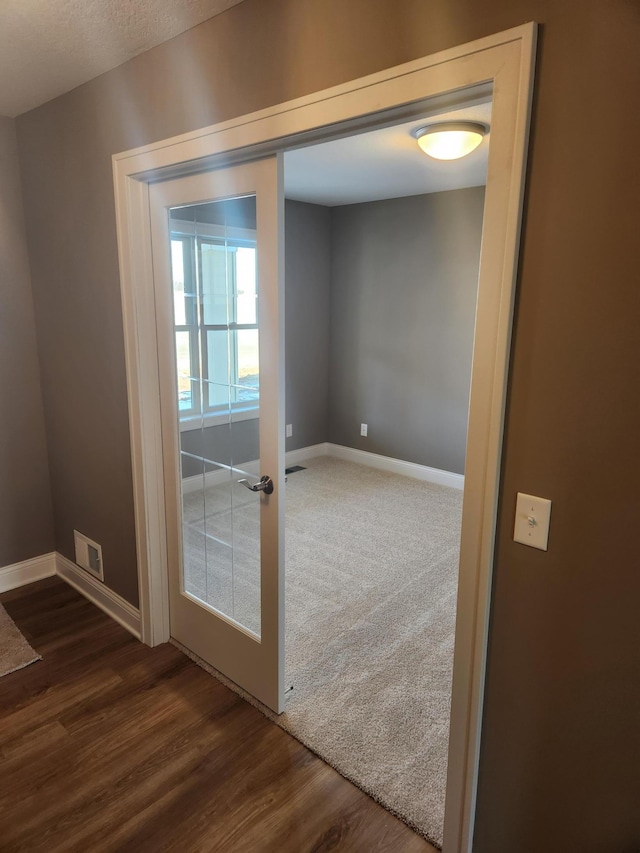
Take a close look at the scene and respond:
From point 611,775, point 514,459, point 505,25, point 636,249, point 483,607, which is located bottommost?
point 611,775

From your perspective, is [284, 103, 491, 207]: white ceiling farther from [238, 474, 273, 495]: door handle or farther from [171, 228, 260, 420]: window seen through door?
[238, 474, 273, 495]: door handle

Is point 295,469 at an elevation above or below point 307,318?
below

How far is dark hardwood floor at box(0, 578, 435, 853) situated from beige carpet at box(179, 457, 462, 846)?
11cm

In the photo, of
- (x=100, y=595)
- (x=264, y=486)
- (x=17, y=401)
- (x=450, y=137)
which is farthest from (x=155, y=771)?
(x=450, y=137)

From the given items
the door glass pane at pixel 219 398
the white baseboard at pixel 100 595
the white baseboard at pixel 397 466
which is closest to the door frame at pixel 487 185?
the door glass pane at pixel 219 398

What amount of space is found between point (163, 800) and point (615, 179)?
2.17 metres

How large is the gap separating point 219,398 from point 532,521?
1.30m

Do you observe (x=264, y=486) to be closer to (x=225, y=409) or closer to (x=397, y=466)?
(x=225, y=409)

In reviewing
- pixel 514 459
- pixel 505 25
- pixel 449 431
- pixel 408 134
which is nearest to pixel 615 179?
pixel 505 25

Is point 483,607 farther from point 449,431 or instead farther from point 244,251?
point 449,431

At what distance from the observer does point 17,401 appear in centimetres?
302

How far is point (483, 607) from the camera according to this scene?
4.61ft

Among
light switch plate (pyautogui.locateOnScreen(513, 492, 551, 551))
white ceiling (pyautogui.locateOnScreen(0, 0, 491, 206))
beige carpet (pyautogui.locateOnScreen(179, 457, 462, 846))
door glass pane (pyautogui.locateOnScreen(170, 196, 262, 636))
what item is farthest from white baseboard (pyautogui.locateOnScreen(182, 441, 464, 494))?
light switch plate (pyautogui.locateOnScreen(513, 492, 551, 551))

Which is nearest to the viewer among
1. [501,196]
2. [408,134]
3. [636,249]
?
[636,249]
